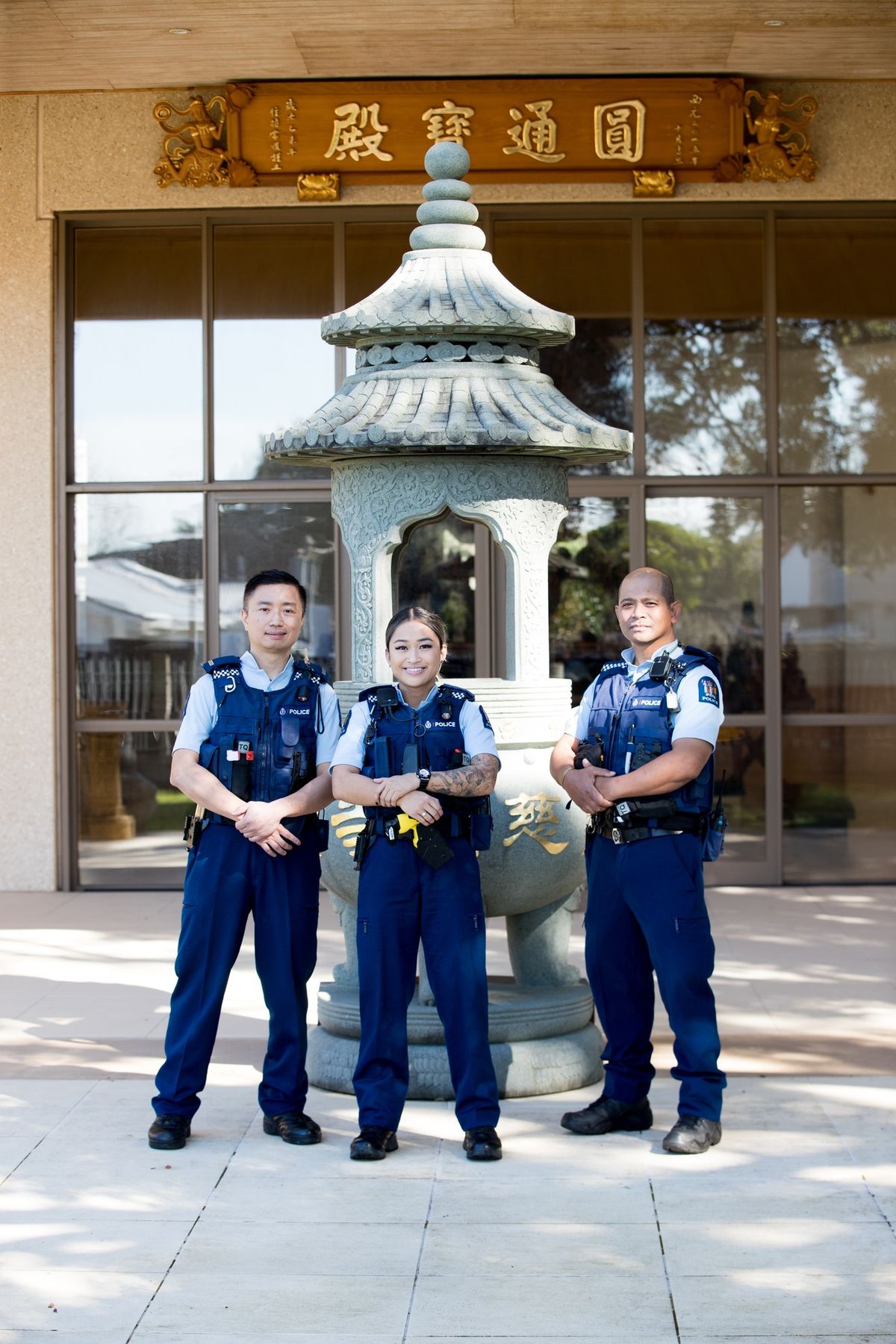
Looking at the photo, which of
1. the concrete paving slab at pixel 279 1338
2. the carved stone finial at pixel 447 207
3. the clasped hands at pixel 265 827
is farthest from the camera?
the carved stone finial at pixel 447 207

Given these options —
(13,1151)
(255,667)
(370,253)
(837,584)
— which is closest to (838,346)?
(837,584)

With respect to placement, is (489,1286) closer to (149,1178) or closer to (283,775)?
(149,1178)

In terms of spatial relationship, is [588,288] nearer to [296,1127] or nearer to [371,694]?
[371,694]

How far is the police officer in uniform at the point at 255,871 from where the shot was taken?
5.05 metres

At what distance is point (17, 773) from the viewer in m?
9.98

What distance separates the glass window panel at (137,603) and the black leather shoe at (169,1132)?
17.2 ft

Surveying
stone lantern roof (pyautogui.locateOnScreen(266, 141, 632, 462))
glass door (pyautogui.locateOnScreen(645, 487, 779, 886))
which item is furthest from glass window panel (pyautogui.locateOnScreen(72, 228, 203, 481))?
stone lantern roof (pyautogui.locateOnScreen(266, 141, 632, 462))

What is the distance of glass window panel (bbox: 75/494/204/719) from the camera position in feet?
Answer: 33.2

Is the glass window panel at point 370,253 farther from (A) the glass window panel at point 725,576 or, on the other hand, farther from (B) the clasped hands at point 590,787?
(B) the clasped hands at point 590,787

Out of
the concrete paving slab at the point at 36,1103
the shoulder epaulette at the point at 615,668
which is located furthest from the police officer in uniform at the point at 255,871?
the shoulder epaulette at the point at 615,668

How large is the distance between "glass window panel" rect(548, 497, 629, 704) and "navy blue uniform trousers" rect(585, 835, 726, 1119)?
194 inches

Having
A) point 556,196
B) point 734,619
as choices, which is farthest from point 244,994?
point 556,196

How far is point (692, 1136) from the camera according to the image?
4930 mm

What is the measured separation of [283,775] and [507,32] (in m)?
5.38
